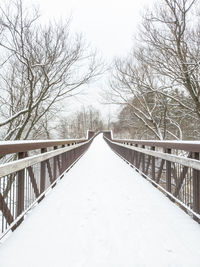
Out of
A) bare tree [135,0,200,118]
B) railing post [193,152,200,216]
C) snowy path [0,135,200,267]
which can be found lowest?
snowy path [0,135,200,267]

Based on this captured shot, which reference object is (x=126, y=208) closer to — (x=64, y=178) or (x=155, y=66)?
(x=64, y=178)

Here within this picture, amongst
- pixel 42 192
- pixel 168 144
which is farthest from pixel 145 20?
pixel 42 192

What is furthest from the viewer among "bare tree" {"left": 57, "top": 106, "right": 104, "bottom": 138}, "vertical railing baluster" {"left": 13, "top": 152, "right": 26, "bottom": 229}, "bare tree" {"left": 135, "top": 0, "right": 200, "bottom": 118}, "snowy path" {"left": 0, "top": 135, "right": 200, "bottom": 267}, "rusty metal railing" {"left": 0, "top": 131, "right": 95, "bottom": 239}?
"bare tree" {"left": 57, "top": 106, "right": 104, "bottom": 138}

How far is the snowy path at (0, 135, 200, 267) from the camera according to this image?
64.5 inches

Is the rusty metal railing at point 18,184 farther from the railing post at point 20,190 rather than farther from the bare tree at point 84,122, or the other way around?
the bare tree at point 84,122

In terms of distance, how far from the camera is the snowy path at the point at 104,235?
1.64 m

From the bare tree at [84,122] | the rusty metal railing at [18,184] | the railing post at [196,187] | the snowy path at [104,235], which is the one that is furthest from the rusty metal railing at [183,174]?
the bare tree at [84,122]

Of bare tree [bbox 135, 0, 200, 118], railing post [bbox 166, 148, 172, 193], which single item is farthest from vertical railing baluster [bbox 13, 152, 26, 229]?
bare tree [bbox 135, 0, 200, 118]

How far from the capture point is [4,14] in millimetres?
6449

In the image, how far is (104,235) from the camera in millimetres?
2010

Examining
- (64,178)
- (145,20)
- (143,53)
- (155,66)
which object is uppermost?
(145,20)

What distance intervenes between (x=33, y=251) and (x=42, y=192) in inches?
52.8

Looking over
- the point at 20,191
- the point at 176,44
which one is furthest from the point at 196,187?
the point at 176,44

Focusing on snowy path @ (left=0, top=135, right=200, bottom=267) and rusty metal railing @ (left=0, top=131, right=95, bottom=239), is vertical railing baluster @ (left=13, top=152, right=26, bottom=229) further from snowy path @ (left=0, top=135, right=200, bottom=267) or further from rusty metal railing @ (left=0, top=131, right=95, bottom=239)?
snowy path @ (left=0, top=135, right=200, bottom=267)
